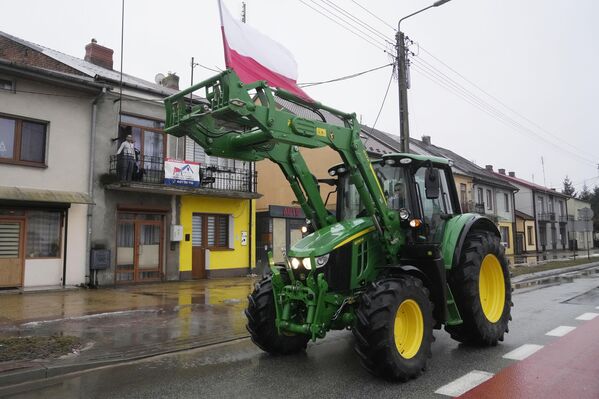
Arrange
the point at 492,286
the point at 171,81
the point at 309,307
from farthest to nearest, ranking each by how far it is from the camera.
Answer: the point at 171,81, the point at 492,286, the point at 309,307

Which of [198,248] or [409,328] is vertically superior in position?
[198,248]

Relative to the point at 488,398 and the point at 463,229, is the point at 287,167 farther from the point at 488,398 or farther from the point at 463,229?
the point at 488,398

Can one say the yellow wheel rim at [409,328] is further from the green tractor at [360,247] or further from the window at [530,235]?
the window at [530,235]

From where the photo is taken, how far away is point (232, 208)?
63.5 feet

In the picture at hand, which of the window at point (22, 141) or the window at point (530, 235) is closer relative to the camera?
the window at point (22, 141)

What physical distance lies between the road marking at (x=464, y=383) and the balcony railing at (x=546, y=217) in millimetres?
45577

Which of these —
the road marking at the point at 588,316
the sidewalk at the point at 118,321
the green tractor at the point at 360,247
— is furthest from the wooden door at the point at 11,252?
the road marking at the point at 588,316

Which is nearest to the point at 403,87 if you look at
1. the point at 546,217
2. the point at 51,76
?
the point at 51,76

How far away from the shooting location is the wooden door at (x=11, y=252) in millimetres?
13352

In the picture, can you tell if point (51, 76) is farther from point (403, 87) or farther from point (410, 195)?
point (410, 195)

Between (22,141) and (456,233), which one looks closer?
(456,233)

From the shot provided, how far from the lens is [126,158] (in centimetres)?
1527

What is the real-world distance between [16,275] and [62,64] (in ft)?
24.5

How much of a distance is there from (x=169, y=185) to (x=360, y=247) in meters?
11.6
